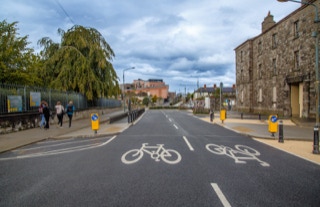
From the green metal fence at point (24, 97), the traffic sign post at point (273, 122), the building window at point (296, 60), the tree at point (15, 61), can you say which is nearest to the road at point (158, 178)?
the traffic sign post at point (273, 122)

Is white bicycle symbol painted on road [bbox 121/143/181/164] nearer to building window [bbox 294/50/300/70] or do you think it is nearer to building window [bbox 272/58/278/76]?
building window [bbox 294/50/300/70]

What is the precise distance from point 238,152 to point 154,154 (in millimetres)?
2881

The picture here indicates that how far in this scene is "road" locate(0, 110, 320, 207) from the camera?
3.98 meters

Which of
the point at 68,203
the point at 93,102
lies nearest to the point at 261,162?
the point at 68,203

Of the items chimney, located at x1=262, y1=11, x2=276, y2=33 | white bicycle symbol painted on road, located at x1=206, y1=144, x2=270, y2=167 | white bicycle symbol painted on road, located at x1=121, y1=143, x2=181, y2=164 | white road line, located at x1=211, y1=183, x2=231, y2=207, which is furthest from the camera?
chimney, located at x1=262, y1=11, x2=276, y2=33

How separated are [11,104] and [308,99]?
23177 mm

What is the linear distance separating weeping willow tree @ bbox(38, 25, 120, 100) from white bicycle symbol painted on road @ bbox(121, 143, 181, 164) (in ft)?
58.6

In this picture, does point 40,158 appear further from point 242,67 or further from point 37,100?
point 242,67

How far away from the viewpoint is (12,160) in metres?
7.12

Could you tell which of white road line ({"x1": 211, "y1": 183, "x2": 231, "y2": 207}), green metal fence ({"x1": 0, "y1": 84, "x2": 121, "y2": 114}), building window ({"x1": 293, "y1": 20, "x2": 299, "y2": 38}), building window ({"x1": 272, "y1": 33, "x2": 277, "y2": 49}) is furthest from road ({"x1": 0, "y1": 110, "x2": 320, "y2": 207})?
building window ({"x1": 272, "y1": 33, "x2": 277, "y2": 49})

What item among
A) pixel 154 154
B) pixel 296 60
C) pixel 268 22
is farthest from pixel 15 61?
pixel 268 22

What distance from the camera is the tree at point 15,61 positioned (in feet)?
69.0

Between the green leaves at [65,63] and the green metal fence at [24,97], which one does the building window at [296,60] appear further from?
the green metal fence at [24,97]

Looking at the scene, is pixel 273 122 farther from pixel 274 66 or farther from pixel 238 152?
pixel 274 66
